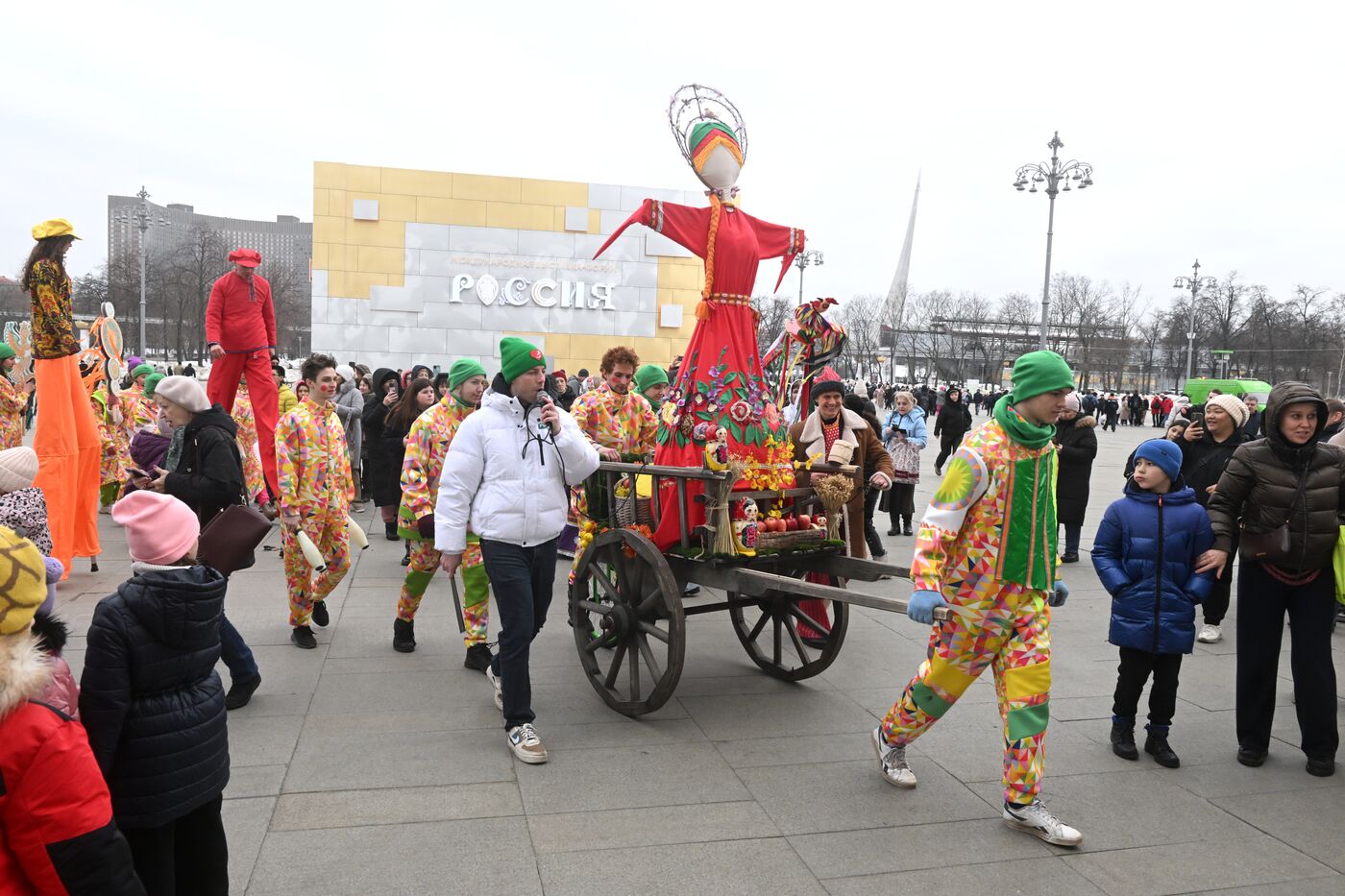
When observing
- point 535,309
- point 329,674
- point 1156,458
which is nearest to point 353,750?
point 329,674

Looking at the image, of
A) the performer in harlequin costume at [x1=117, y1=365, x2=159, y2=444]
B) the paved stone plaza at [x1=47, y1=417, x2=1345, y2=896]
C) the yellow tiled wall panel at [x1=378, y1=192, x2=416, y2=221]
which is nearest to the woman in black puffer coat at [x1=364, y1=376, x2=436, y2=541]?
the performer in harlequin costume at [x1=117, y1=365, x2=159, y2=444]

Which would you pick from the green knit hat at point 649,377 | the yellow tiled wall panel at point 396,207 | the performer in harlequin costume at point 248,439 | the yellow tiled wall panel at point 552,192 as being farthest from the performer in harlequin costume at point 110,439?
the yellow tiled wall panel at point 552,192

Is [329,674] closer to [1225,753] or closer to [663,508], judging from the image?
[663,508]

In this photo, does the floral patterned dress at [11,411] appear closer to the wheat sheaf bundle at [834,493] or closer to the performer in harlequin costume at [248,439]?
the performer in harlequin costume at [248,439]

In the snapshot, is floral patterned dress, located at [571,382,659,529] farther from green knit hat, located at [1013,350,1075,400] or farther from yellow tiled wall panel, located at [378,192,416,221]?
yellow tiled wall panel, located at [378,192,416,221]

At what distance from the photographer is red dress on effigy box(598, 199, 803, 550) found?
16.8 feet

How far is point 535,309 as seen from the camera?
25438 mm

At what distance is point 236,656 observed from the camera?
4.87 meters

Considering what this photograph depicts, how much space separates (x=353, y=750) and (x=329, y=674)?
1.28 metres

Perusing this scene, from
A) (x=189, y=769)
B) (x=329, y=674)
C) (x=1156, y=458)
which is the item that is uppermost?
(x=1156, y=458)

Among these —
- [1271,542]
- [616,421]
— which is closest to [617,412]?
[616,421]

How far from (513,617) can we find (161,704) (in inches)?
80.4

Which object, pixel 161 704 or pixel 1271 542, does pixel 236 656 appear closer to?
pixel 161 704

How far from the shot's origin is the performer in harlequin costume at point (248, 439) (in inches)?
392
